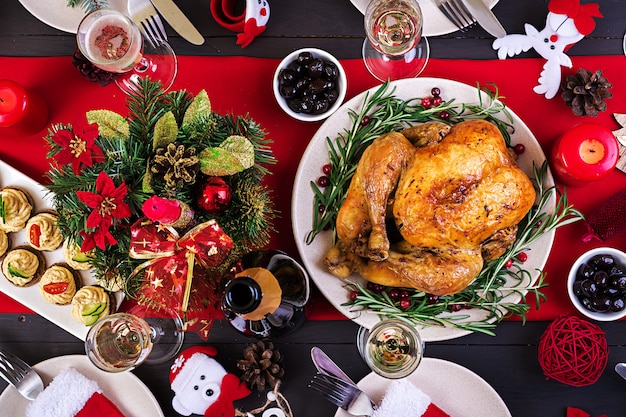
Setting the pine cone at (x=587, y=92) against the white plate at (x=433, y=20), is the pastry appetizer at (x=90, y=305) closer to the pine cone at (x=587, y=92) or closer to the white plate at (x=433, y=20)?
the white plate at (x=433, y=20)

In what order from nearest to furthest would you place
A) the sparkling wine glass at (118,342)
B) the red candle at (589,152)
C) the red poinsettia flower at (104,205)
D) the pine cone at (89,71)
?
the red poinsettia flower at (104,205), the sparkling wine glass at (118,342), the red candle at (589,152), the pine cone at (89,71)

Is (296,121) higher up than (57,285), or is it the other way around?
(296,121)

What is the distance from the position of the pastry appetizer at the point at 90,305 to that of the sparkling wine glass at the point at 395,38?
857 millimetres

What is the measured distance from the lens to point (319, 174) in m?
1.35

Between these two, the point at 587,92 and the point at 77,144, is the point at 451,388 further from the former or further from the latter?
the point at 77,144

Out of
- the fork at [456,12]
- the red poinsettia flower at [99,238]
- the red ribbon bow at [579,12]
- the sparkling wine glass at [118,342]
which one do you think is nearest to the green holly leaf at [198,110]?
the red poinsettia flower at [99,238]

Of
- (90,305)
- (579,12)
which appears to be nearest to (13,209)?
(90,305)

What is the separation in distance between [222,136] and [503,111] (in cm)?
66

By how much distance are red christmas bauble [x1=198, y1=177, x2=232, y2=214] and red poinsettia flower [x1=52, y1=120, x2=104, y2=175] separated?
0.65 ft

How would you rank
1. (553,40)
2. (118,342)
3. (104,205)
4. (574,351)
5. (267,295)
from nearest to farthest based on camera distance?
(104,205)
(267,295)
(118,342)
(574,351)
(553,40)

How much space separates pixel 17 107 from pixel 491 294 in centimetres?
121

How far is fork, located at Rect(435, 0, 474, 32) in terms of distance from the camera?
139cm

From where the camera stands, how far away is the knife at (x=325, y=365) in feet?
4.43

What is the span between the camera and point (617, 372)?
1425 mm
